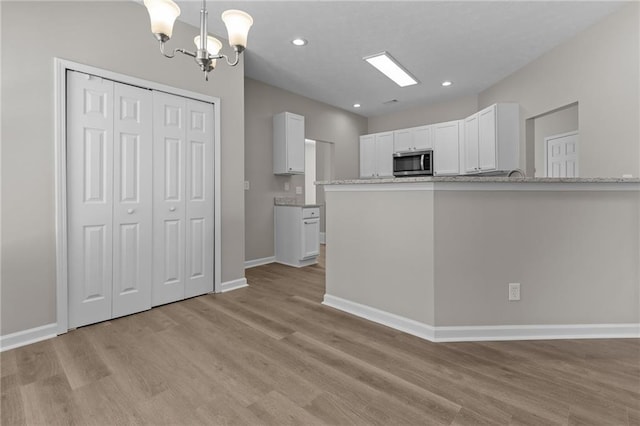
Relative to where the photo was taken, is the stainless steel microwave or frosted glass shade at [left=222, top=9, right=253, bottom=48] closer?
frosted glass shade at [left=222, top=9, right=253, bottom=48]

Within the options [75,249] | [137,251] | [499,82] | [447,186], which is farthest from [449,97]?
[75,249]

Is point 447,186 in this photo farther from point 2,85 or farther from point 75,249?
point 2,85

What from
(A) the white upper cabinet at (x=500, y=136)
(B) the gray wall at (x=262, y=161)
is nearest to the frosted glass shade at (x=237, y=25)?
(B) the gray wall at (x=262, y=161)

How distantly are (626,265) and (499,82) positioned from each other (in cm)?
348

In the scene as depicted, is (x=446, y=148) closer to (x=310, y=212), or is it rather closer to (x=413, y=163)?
(x=413, y=163)

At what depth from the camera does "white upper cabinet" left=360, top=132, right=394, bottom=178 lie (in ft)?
20.1

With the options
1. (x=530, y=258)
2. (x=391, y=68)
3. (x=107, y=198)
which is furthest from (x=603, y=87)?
(x=107, y=198)

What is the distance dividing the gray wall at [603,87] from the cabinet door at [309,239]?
3303mm

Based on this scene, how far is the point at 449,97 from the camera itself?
18.2 ft

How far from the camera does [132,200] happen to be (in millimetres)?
2740

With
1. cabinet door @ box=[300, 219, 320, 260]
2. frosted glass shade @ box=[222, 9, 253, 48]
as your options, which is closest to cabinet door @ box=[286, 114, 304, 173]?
cabinet door @ box=[300, 219, 320, 260]

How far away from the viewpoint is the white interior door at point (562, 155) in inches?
191

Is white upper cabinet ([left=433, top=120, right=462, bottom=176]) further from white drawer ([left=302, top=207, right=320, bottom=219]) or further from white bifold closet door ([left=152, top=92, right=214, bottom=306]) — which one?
white bifold closet door ([left=152, top=92, right=214, bottom=306])

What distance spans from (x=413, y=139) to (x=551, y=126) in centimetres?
229
